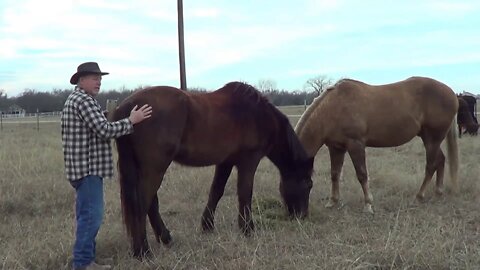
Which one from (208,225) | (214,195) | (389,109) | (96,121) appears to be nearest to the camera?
(96,121)

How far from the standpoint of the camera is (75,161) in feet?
12.6

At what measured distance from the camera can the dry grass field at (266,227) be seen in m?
3.99

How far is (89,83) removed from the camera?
394 centimetres

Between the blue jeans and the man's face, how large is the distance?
0.72m

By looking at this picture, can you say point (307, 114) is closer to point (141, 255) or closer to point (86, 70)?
point (141, 255)

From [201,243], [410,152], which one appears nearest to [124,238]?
[201,243]

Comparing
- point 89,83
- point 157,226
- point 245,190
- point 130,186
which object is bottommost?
point 157,226

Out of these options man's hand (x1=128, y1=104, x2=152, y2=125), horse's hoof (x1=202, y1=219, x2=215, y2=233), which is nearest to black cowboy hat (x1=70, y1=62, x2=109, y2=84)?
man's hand (x1=128, y1=104, x2=152, y2=125)

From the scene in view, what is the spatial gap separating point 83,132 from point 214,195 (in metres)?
2.13

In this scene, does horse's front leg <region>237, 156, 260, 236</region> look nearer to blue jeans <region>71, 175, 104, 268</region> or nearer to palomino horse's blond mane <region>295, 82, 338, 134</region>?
blue jeans <region>71, 175, 104, 268</region>

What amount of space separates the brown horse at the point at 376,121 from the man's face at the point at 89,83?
3.50m

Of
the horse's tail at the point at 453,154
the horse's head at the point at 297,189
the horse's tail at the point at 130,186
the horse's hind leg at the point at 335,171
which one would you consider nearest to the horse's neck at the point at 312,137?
the horse's hind leg at the point at 335,171

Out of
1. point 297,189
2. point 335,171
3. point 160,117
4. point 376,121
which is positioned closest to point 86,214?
point 160,117

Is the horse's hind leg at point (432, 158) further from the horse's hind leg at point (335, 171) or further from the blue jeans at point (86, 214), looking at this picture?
the blue jeans at point (86, 214)
